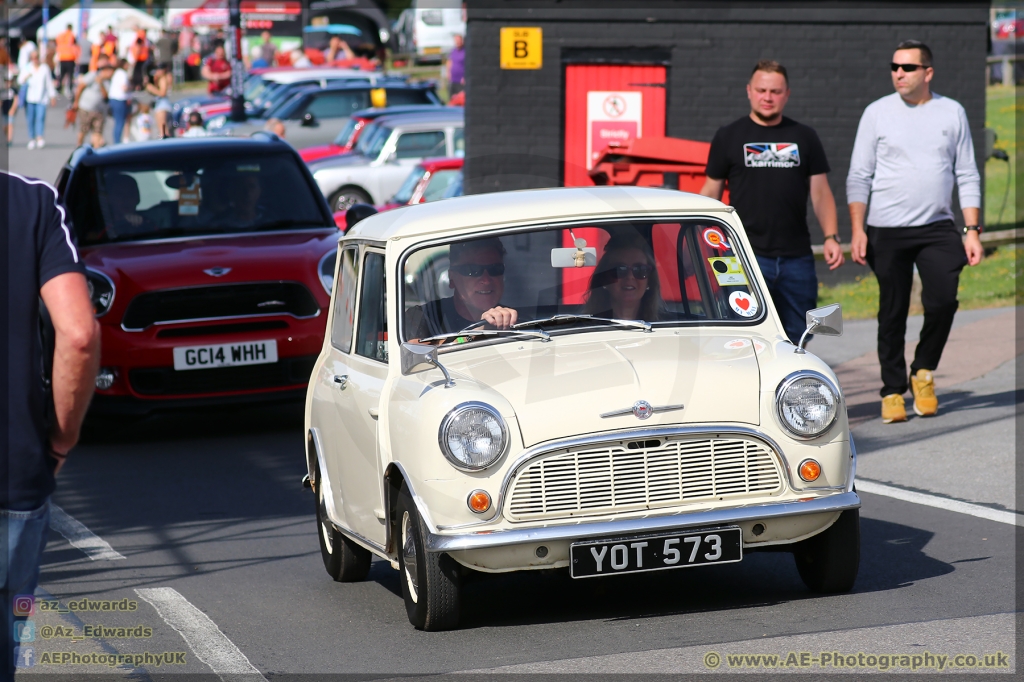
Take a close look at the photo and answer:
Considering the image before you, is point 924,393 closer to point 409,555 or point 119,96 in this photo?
point 409,555

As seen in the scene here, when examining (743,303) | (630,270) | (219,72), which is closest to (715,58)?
(743,303)

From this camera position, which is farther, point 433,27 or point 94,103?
point 433,27

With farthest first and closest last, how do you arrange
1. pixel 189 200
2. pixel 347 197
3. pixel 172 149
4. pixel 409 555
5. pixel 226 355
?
pixel 347 197
pixel 172 149
pixel 189 200
pixel 226 355
pixel 409 555

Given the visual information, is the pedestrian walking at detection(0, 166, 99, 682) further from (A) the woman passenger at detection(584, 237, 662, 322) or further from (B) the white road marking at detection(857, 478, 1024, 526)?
(B) the white road marking at detection(857, 478, 1024, 526)

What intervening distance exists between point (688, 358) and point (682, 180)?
9.92 meters

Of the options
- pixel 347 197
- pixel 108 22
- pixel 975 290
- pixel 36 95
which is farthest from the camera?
pixel 108 22

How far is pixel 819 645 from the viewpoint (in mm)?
5176

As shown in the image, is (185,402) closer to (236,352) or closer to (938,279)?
(236,352)

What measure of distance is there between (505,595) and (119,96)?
2920 centimetres

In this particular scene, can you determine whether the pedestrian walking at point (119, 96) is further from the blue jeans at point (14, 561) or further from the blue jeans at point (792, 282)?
the blue jeans at point (14, 561)

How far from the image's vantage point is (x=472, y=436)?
5414 mm

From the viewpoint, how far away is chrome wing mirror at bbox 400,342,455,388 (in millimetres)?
5691

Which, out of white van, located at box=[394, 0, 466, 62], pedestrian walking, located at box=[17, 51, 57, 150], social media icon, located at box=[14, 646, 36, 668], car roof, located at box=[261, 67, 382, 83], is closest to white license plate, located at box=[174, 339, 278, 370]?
social media icon, located at box=[14, 646, 36, 668]

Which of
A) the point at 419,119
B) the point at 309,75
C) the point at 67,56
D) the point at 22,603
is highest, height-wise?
the point at 67,56
